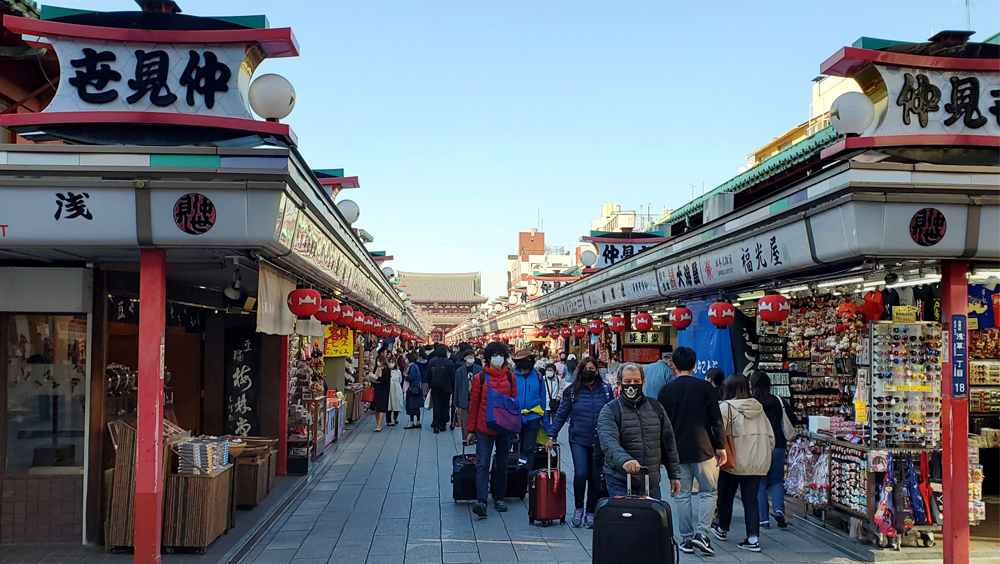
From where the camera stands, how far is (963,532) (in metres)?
7.03

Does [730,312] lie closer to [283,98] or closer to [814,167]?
[814,167]

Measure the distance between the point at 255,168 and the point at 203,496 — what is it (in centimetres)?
328

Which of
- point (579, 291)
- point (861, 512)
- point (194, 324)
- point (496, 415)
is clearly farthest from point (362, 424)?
point (861, 512)

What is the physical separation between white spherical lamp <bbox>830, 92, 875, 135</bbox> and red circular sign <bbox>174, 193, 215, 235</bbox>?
545 cm

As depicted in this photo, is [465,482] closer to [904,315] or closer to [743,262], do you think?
[743,262]

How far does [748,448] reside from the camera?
7.84 metres

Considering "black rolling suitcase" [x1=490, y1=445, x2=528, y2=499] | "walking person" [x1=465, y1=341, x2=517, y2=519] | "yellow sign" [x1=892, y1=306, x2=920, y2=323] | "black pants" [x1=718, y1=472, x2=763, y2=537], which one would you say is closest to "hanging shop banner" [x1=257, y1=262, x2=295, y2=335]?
"walking person" [x1=465, y1=341, x2=517, y2=519]

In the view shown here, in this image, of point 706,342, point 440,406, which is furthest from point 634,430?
point 440,406

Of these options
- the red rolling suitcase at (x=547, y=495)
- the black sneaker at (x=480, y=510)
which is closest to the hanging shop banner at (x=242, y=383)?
the black sneaker at (x=480, y=510)

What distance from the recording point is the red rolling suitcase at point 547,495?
860cm

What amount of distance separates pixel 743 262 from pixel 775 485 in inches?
106

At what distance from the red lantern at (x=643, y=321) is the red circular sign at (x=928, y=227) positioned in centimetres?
969

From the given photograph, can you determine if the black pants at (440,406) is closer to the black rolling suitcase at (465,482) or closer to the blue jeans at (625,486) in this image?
the black rolling suitcase at (465,482)

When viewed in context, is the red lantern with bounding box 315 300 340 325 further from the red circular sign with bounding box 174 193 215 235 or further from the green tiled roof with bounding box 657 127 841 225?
the green tiled roof with bounding box 657 127 841 225
